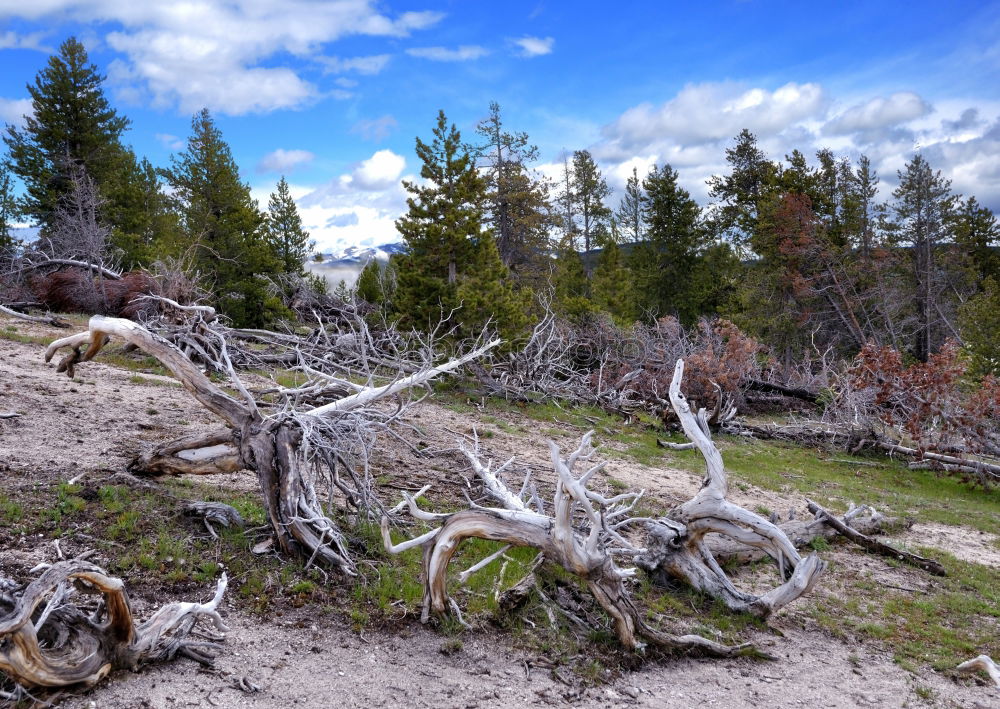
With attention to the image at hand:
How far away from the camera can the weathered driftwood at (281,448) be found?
18.5 feet

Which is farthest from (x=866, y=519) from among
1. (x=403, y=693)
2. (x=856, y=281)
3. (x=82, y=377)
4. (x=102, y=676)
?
(x=856, y=281)

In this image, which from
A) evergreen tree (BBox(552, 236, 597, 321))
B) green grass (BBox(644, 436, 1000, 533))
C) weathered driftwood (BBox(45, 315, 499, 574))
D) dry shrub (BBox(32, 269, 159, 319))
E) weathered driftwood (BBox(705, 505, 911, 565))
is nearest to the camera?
weathered driftwood (BBox(45, 315, 499, 574))

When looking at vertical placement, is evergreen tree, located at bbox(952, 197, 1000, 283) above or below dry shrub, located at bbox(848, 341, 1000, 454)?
above

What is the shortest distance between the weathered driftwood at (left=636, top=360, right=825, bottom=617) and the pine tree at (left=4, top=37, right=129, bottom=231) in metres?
25.8

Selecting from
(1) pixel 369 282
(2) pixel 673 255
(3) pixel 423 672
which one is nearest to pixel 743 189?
(2) pixel 673 255

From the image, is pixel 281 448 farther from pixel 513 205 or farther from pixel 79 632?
pixel 513 205

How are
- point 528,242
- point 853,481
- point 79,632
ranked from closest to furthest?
point 79,632
point 853,481
point 528,242

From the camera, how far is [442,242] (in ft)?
57.5

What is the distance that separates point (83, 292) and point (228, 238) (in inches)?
256

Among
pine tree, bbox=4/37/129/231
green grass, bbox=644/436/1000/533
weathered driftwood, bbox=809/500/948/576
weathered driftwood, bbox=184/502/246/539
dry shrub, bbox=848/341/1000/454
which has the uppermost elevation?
pine tree, bbox=4/37/129/231

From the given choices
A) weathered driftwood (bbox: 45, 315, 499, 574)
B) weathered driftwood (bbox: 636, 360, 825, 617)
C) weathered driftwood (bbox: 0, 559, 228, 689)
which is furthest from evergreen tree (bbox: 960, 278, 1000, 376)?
weathered driftwood (bbox: 0, 559, 228, 689)

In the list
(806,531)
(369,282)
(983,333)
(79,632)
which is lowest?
(806,531)

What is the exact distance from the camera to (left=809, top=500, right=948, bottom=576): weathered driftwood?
7965 mm

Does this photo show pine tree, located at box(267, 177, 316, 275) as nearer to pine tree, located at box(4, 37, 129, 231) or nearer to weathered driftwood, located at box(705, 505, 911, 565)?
pine tree, located at box(4, 37, 129, 231)
